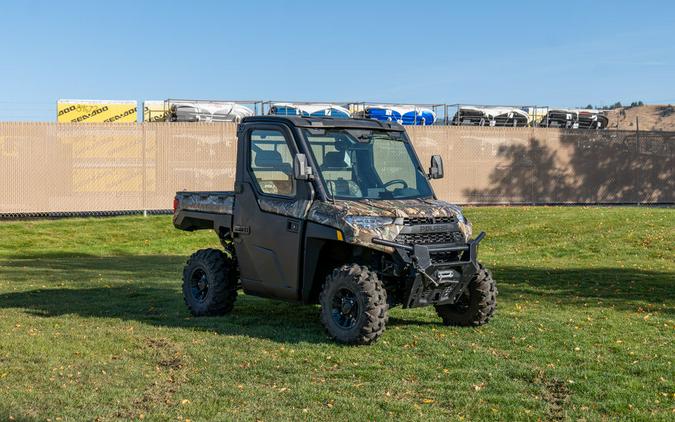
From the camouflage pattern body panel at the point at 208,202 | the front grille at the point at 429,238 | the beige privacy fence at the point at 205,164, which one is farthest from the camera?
the beige privacy fence at the point at 205,164

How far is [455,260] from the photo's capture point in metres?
10.7

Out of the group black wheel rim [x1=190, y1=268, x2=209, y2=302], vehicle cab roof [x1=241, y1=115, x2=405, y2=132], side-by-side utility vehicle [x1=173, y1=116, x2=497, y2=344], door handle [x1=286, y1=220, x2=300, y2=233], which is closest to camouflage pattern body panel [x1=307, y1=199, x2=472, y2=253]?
side-by-side utility vehicle [x1=173, y1=116, x2=497, y2=344]

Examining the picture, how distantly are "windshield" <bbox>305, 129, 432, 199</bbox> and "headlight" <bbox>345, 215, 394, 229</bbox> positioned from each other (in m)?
0.61

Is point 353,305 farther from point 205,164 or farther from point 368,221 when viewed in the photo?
point 205,164

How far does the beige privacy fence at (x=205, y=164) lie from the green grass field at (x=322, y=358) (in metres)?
19.5

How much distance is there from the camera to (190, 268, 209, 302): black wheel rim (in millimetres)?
12508

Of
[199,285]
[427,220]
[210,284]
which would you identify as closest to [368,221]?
[427,220]

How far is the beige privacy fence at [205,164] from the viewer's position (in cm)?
3644

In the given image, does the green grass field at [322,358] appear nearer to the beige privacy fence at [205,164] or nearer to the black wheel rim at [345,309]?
the black wheel rim at [345,309]

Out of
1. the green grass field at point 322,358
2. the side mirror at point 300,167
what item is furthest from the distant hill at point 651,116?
the side mirror at point 300,167

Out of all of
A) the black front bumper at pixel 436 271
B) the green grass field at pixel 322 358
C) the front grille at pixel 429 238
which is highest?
the front grille at pixel 429 238

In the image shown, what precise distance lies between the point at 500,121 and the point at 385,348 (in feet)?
115

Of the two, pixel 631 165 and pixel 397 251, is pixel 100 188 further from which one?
pixel 397 251

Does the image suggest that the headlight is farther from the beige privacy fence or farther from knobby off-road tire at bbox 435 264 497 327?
the beige privacy fence
